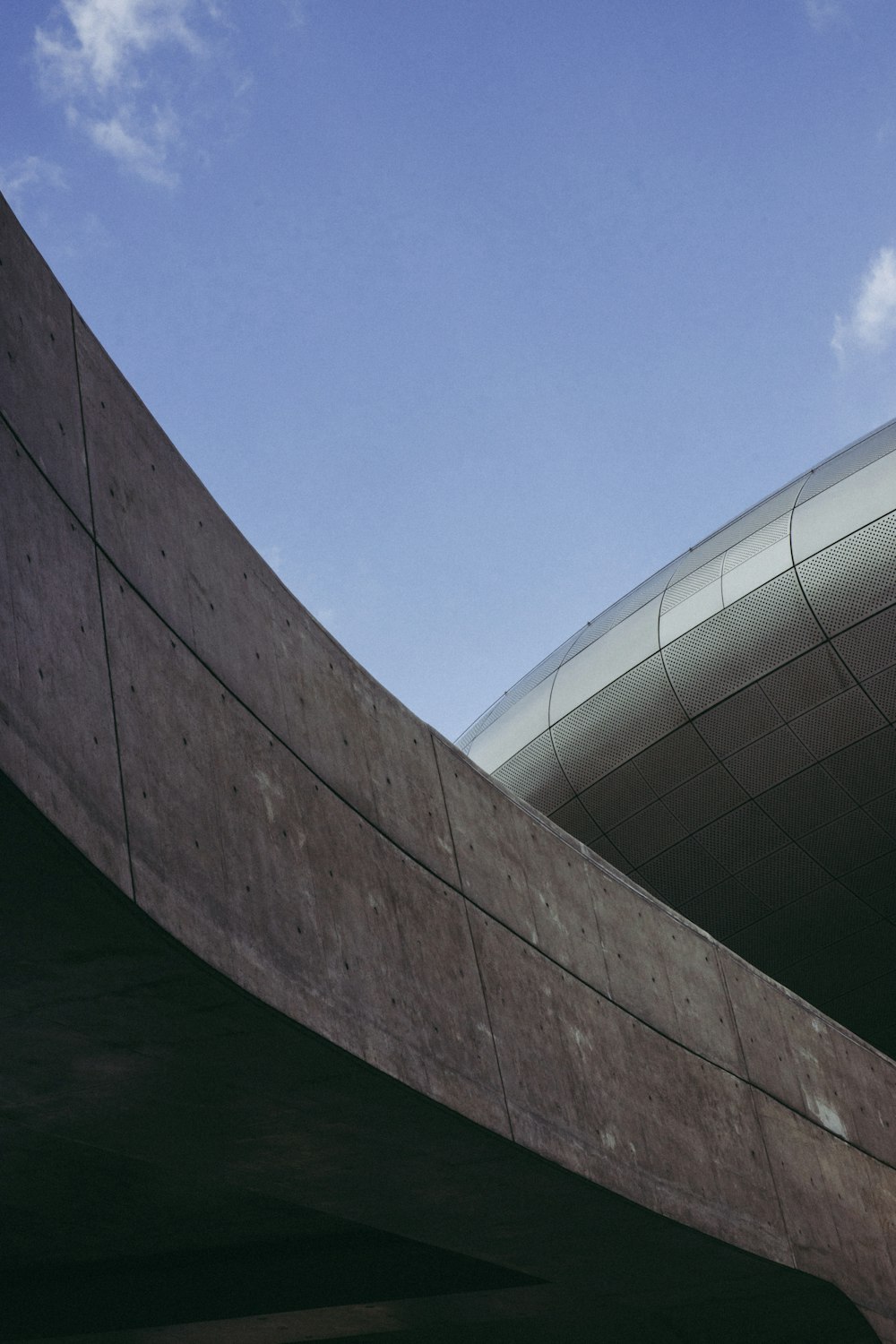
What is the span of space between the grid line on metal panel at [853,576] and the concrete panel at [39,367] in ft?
32.0

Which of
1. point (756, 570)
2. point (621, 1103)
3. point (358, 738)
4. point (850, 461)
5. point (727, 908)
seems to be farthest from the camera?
point (727, 908)

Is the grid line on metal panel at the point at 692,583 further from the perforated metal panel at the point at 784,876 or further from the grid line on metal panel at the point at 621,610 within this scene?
the perforated metal panel at the point at 784,876

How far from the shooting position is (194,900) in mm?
5316

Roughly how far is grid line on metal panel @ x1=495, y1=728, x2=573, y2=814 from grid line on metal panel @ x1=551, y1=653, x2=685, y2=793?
0.15 m

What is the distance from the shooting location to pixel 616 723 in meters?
15.5

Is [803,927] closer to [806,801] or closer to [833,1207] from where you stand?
[806,801]

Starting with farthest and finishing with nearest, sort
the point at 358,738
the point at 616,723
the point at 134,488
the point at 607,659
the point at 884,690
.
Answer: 1. the point at 607,659
2. the point at 616,723
3. the point at 884,690
4. the point at 358,738
5. the point at 134,488

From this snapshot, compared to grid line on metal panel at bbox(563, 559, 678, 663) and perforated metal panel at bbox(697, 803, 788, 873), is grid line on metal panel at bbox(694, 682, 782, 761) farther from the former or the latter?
grid line on metal panel at bbox(563, 559, 678, 663)

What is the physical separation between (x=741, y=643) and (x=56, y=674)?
10.7 metres

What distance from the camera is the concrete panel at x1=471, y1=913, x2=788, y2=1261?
7.54 m

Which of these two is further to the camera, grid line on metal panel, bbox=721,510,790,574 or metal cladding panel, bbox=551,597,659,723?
metal cladding panel, bbox=551,597,659,723

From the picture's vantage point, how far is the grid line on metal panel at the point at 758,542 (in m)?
14.9

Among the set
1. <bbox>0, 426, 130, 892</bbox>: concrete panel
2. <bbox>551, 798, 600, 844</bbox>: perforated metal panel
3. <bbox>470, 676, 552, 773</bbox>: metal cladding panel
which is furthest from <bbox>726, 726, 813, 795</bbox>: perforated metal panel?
<bbox>0, 426, 130, 892</bbox>: concrete panel

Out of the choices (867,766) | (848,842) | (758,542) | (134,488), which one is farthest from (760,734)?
(134,488)
